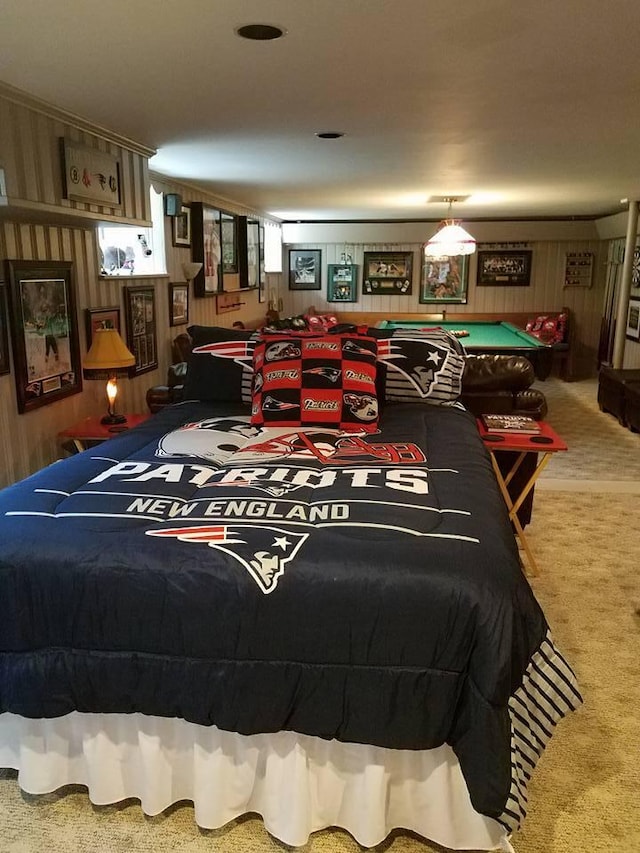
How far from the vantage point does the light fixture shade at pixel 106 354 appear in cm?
345

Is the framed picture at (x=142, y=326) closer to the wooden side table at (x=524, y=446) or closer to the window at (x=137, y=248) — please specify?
the window at (x=137, y=248)

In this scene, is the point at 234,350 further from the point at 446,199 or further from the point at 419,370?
the point at 446,199

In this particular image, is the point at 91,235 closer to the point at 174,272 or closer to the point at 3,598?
the point at 174,272

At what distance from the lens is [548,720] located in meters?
1.62

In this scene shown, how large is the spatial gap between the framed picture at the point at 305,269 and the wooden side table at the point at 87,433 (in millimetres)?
7168

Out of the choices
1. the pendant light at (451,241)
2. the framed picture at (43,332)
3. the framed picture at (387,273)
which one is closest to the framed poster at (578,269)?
the framed picture at (387,273)

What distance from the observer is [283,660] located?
1.55 m

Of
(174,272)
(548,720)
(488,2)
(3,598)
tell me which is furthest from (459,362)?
(174,272)

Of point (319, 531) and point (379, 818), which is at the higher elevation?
point (319, 531)

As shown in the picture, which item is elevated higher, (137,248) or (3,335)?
(137,248)

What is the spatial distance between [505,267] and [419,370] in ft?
23.5

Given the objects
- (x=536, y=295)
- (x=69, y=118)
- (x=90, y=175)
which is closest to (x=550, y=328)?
(x=536, y=295)

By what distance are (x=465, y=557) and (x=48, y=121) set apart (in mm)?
2655

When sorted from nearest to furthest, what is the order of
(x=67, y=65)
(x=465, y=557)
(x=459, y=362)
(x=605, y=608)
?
(x=465, y=557)
(x=67, y=65)
(x=605, y=608)
(x=459, y=362)
